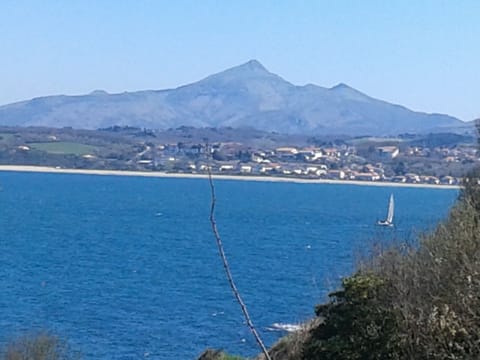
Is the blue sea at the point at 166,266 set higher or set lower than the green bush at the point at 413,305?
lower

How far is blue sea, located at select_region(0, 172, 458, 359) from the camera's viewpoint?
123 feet

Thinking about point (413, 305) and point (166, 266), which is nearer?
point (413, 305)

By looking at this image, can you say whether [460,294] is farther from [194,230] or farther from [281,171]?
[281,171]

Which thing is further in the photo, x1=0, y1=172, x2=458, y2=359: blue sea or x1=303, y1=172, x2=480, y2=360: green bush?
x1=0, y1=172, x2=458, y2=359: blue sea

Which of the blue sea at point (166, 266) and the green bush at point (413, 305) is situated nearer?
the green bush at point (413, 305)

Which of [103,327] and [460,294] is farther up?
[460,294]

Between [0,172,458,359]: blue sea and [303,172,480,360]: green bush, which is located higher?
[303,172,480,360]: green bush

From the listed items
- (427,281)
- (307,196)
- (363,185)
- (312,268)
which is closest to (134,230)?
(312,268)

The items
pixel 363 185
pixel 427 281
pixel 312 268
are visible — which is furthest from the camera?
pixel 363 185

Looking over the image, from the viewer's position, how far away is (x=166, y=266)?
61.8 m

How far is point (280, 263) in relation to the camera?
199ft

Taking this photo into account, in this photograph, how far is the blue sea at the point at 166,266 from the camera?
37562mm

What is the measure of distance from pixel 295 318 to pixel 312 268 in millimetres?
15212

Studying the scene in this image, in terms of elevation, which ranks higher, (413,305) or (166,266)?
(413,305)
